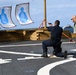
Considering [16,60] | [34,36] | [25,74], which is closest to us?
[25,74]

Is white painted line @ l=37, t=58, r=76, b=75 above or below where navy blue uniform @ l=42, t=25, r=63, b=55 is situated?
below

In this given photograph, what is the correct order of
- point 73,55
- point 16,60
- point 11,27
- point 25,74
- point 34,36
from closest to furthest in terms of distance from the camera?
1. point 25,74
2. point 16,60
3. point 73,55
4. point 34,36
5. point 11,27

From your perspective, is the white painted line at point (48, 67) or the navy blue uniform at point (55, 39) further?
the navy blue uniform at point (55, 39)

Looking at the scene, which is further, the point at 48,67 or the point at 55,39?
the point at 55,39

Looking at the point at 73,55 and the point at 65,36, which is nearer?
the point at 73,55

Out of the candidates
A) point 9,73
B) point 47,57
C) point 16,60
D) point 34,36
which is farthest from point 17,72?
point 34,36

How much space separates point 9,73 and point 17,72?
1.05 feet

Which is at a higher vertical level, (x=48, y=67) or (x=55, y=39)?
(x=55, y=39)

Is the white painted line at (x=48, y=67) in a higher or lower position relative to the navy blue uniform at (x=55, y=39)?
lower

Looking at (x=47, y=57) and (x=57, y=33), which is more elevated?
(x=57, y=33)

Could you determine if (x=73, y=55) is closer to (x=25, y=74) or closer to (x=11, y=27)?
(x=25, y=74)

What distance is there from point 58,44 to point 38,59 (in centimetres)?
125

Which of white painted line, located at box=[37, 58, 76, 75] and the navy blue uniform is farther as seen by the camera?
the navy blue uniform

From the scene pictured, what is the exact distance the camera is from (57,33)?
51.1 feet
